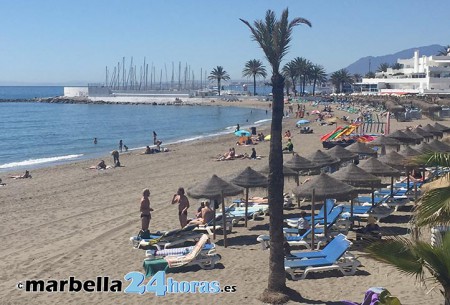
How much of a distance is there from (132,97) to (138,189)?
109806mm

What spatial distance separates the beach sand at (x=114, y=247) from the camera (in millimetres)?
9154

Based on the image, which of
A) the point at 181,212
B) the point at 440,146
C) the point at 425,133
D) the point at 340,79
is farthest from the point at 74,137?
the point at 340,79

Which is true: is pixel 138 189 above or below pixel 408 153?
below

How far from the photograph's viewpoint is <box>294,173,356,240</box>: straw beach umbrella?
11.5m

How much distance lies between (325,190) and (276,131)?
11.5 feet

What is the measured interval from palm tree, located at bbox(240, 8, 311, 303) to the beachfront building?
77251mm

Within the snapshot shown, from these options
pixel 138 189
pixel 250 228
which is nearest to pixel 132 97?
pixel 138 189

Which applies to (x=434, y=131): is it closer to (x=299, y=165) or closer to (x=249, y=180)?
(x=299, y=165)

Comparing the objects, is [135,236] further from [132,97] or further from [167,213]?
[132,97]

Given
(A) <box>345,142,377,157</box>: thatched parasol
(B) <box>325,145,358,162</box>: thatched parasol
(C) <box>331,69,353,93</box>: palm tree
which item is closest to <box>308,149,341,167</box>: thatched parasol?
(B) <box>325,145,358,162</box>: thatched parasol

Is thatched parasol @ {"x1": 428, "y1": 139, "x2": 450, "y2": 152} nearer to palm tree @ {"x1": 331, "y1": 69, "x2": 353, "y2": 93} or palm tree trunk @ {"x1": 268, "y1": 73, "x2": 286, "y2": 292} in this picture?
palm tree trunk @ {"x1": 268, "y1": 73, "x2": 286, "y2": 292}

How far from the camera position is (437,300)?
8.23 m

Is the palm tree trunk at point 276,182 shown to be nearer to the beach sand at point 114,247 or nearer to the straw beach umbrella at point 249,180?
the beach sand at point 114,247

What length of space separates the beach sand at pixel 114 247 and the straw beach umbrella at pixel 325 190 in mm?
1244
